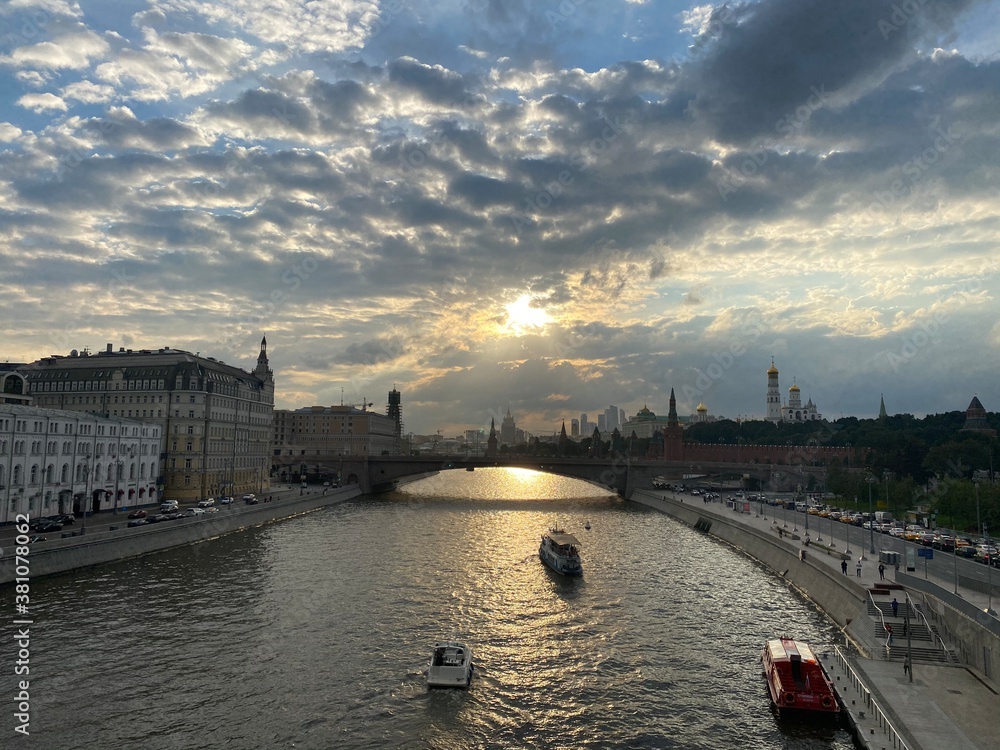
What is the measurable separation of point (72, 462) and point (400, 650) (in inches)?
2133

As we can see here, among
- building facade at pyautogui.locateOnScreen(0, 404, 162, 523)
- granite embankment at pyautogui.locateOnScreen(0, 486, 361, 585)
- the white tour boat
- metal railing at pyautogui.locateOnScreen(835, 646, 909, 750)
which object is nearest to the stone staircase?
metal railing at pyautogui.locateOnScreen(835, 646, 909, 750)

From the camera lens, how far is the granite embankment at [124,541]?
4912 cm

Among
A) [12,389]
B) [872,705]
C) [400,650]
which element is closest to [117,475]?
[12,389]

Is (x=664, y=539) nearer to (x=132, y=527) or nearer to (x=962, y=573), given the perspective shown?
(x=962, y=573)

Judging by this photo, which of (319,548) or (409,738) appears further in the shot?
(319,548)

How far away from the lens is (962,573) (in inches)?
1806

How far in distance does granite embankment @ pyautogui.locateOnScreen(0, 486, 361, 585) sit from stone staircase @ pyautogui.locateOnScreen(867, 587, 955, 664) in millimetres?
56551

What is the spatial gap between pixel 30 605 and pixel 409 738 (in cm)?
3152

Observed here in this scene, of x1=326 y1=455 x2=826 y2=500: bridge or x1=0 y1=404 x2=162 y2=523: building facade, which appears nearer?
x1=0 y1=404 x2=162 y2=523: building facade

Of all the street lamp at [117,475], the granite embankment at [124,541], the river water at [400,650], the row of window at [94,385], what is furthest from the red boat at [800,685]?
the row of window at [94,385]

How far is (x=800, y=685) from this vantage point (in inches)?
1145

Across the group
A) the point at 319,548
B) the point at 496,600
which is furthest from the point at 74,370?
the point at 496,600

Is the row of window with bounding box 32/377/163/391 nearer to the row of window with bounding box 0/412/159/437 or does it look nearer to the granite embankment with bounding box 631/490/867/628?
the row of window with bounding box 0/412/159/437

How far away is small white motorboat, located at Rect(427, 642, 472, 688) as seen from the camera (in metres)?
31.2
